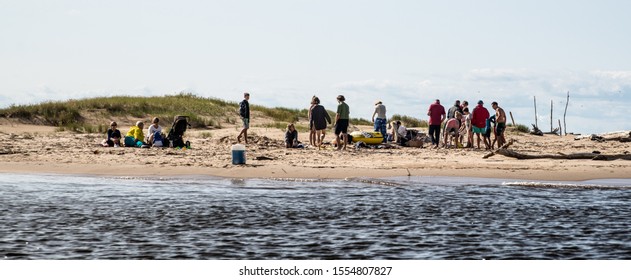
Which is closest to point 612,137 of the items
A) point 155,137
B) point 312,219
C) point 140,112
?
point 155,137

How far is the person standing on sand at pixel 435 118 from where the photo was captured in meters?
26.8

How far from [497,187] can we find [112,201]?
24.6 feet

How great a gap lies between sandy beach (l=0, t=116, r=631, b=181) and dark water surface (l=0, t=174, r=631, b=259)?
1293 mm

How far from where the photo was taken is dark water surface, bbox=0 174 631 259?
10.7 metres

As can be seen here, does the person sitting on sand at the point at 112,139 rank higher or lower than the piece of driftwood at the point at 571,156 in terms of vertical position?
higher

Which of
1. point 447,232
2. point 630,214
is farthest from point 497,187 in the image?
point 447,232

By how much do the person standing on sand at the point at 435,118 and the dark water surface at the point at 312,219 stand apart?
8.45 metres

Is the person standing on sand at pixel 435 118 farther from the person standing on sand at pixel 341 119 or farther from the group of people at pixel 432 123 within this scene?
the person standing on sand at pixel 341 119

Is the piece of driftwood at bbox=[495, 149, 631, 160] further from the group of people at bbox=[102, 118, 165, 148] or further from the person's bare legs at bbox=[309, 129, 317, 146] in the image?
the group of people at bbox=[102, 118, 165, 148]

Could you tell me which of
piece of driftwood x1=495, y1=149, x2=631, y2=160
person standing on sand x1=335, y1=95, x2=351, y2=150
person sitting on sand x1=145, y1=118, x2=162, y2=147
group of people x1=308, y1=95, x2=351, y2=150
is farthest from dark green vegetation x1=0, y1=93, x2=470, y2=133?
piece of driftwood x1=495, y1=149, x2=631, y2=160

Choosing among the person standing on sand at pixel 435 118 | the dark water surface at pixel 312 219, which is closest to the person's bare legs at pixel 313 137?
the person standing on sand at pixel 435 118

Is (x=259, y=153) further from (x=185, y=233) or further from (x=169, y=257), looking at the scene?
(x=169, y=257)

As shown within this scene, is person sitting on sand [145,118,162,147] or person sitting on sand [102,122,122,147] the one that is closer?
person sitting on sand [102,122,122,147]

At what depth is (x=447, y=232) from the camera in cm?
1208
